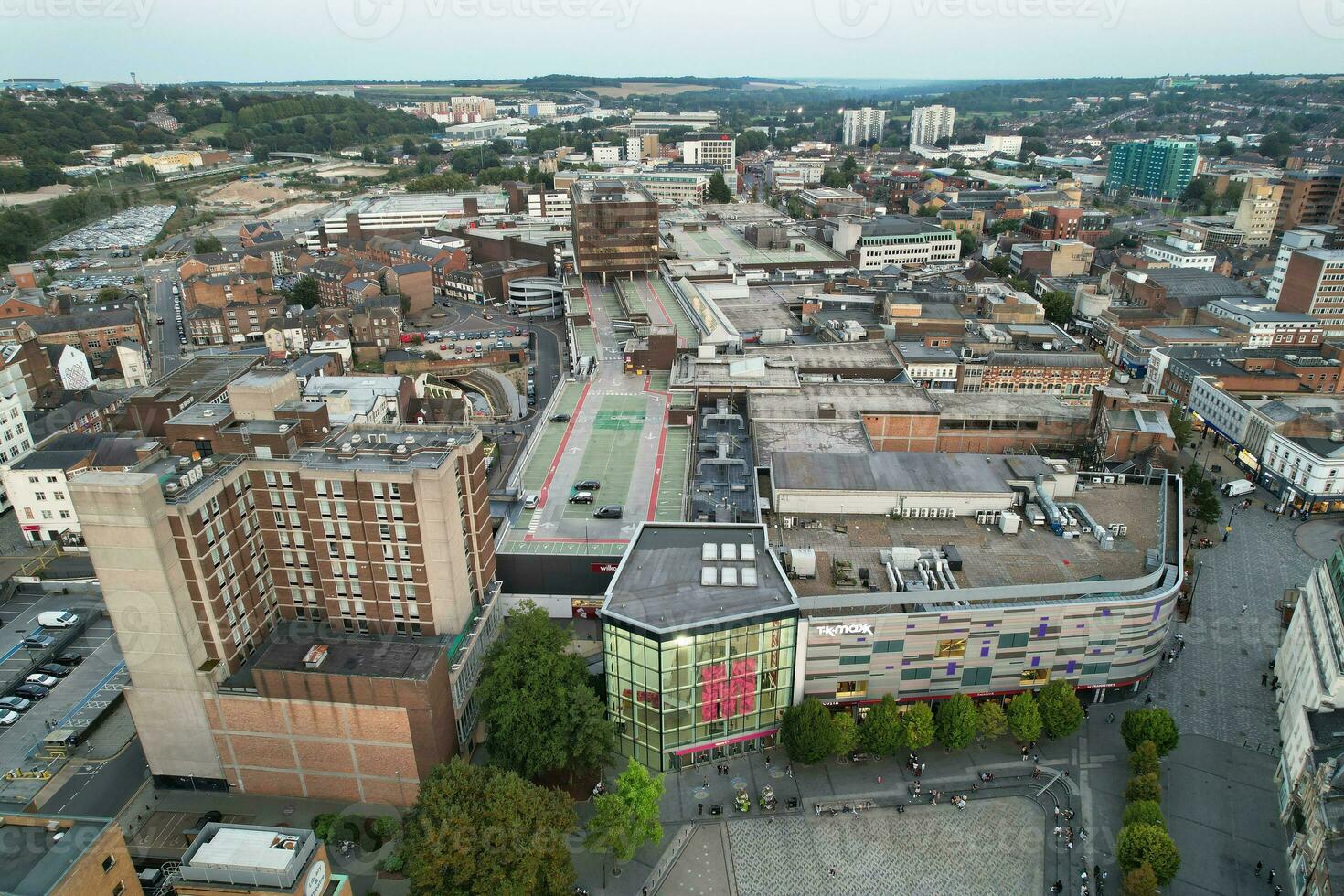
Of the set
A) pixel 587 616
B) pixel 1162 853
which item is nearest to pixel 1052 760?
pixel 1162 853

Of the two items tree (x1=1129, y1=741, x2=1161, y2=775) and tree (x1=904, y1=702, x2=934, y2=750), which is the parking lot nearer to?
tree (x1=904, y1=702, x2=934, y2=750)

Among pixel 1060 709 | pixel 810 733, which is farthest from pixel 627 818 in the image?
pixel 1060 709

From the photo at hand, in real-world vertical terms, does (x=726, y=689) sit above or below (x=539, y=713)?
below

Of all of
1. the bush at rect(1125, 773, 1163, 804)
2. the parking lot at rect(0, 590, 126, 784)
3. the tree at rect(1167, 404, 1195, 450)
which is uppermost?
the tree at rect(1167, 404, 1195, 450)

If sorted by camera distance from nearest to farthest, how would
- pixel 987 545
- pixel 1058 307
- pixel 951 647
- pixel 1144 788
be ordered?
pixel 1144 788 < pixel 951 647 < pixel 987 545 < pixel 1058 307

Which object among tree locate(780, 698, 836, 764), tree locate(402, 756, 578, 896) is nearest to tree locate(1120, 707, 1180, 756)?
tree locate(780, 698, 836, 764)

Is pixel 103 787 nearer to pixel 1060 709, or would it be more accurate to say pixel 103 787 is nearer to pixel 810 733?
pixel 810 733

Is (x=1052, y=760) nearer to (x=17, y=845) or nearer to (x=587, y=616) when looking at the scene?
(x=587, y=616)
